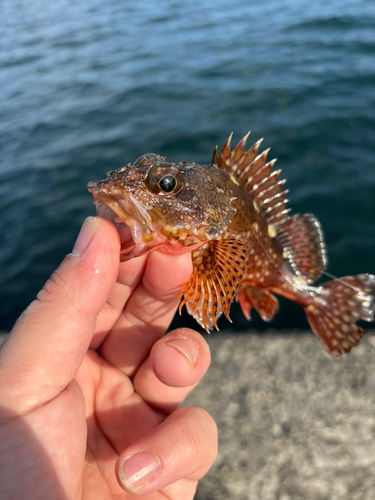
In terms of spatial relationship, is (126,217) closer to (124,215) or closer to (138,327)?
(124,215)

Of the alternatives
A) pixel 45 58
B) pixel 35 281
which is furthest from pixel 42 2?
pixel 35 281

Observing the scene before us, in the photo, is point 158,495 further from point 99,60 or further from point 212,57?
point 99,60

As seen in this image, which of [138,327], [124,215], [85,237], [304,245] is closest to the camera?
[85,237]

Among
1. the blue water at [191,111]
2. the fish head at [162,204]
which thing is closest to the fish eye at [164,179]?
the fish head at [162,204]

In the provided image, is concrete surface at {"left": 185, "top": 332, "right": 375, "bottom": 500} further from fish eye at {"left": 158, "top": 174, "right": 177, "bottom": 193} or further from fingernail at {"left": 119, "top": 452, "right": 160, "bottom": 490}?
fish eye at {"left": 158, "top": 174, "right": 177, "bottom": 193}

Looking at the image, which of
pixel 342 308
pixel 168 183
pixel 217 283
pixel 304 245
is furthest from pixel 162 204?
pixel 342 308

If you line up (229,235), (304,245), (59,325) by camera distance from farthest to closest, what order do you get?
(304,245), (229,235), (59,325)

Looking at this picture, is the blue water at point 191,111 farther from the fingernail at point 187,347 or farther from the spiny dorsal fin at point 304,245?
the fingernail at point 187,347
